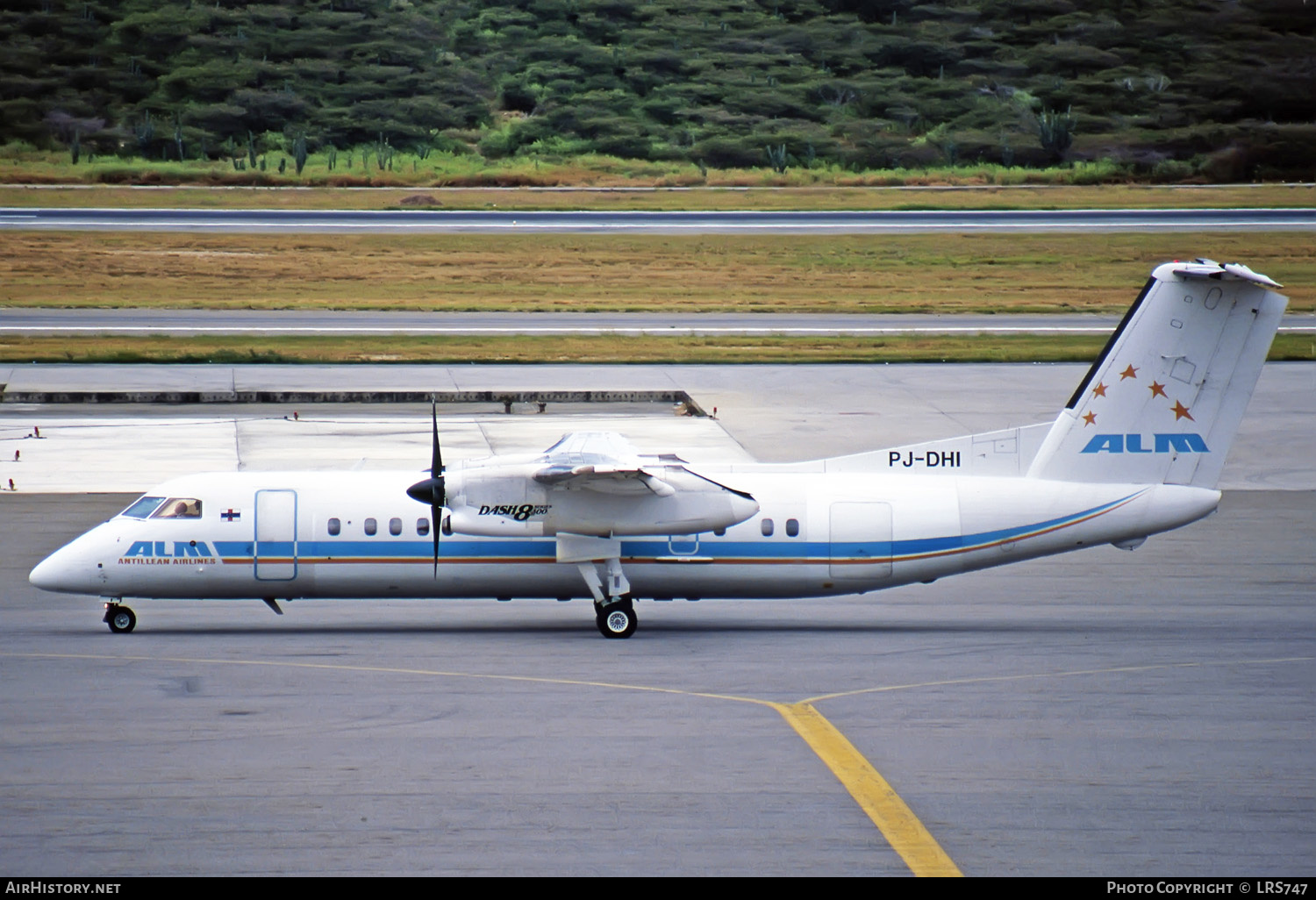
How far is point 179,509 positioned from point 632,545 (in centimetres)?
653

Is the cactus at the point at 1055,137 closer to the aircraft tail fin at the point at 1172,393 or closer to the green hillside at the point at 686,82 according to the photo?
the green hillside at the point at 686,82

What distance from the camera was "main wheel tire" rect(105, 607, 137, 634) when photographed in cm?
2136

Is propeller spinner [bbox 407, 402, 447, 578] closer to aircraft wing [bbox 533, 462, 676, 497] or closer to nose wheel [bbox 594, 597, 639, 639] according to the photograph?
aircraft wing [bbox 533, 462, 676, 497]

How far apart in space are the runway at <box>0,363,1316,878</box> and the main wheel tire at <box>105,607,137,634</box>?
30 cm

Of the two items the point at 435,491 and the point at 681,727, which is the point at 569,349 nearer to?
the point at 435,491

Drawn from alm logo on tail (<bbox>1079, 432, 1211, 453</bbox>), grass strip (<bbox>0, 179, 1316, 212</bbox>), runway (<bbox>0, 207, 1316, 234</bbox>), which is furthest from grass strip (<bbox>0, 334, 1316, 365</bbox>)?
grass strip (<bbox>0, 179, 1316, 212</bbox>)

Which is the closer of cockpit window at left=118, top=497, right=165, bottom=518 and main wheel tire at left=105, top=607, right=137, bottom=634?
main wheel tire at left=105, top=607, right=137, bottom=634

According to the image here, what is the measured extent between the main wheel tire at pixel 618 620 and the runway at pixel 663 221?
5860cm

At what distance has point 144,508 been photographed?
21.7 meters

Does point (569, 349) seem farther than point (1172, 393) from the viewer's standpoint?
Yes

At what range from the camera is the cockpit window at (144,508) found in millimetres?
21672

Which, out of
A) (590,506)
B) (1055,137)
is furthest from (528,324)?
(1055,137)

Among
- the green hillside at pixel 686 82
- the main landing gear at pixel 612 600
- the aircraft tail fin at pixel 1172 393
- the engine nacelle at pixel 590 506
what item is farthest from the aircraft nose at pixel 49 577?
the green hillside at pixel 686 82
